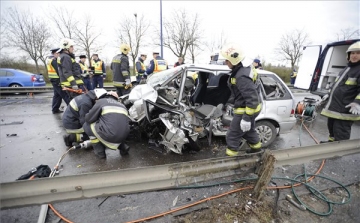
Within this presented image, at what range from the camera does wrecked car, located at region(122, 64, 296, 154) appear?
3250mm

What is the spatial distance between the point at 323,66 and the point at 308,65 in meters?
0.49

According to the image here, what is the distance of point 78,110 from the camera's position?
140 inches

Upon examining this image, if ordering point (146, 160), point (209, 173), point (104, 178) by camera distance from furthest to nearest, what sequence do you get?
point (146, 160)
point (209, 173)
point (104, 178)

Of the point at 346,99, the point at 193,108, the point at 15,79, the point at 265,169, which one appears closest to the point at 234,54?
the point at 193,108

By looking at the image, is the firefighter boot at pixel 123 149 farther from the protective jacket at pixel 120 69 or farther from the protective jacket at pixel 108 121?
the protective jacket at pixel 120 69

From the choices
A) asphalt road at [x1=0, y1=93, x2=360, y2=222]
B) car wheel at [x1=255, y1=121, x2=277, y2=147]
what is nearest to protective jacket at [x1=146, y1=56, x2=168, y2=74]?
asphalt road at [x1=0, y1=93, x2=360, y2=222]

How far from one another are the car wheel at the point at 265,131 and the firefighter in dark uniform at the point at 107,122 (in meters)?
2.44

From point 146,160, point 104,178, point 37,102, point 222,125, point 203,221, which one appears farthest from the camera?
point 37,102

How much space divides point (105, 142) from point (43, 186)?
173cm

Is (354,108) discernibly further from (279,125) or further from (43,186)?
(43,186)

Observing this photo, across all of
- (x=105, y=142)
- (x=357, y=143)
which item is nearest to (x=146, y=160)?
(x=105, y=142)

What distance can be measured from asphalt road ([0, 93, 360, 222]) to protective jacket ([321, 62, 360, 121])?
0.85m

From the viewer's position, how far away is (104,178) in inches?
62.8

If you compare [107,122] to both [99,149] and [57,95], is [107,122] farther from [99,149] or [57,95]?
[57,95]
